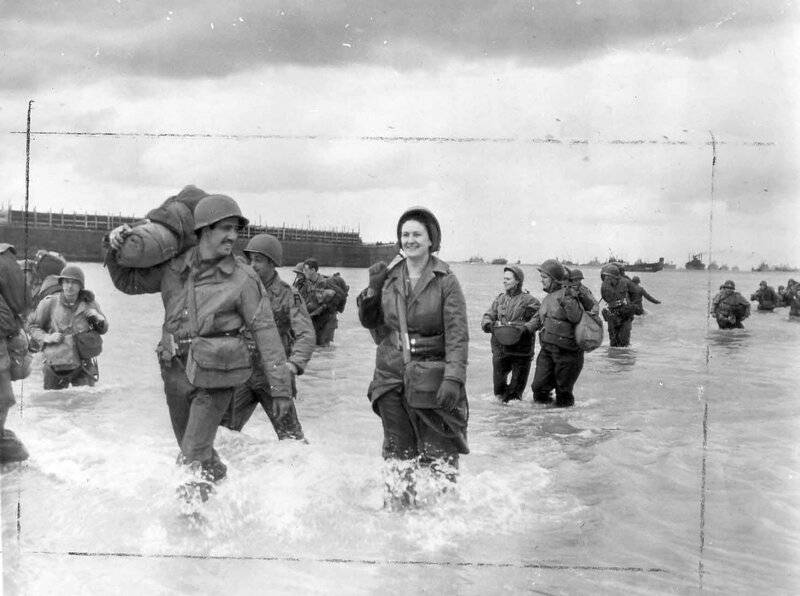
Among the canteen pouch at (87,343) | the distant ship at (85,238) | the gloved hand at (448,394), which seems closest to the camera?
the gloved hand at (448,394)

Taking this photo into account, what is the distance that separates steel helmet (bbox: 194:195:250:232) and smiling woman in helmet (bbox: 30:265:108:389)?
15.8 ft

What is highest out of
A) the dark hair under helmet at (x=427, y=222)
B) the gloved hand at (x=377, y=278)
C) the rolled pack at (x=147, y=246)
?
the dark hair under helmet at (x=427, y=222)

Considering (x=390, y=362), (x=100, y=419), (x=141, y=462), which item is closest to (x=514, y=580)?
(x=390, y=362)

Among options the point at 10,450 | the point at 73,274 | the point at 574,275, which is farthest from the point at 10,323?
the point at 574,275

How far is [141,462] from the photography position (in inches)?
260

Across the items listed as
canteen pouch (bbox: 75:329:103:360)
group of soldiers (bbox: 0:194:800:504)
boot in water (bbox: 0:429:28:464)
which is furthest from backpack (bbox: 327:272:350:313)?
boot in water (bbox: 0:429:28:464)

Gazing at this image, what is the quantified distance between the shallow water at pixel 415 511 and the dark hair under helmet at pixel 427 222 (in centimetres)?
170

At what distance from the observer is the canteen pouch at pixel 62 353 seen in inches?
359

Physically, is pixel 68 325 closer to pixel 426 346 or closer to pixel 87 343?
pixel 87 343

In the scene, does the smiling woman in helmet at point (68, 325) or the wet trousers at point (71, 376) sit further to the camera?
the wet trousers at point (71, 376)

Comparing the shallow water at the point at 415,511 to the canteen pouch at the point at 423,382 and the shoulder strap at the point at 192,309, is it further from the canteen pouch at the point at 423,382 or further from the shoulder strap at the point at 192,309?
the shoulder strap at the point at 192,309

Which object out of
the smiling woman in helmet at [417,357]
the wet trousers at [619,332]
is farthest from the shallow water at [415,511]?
the wet trousers at [619,332]

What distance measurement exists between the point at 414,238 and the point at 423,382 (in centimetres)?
88

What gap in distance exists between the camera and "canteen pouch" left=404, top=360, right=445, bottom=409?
16.4ft
